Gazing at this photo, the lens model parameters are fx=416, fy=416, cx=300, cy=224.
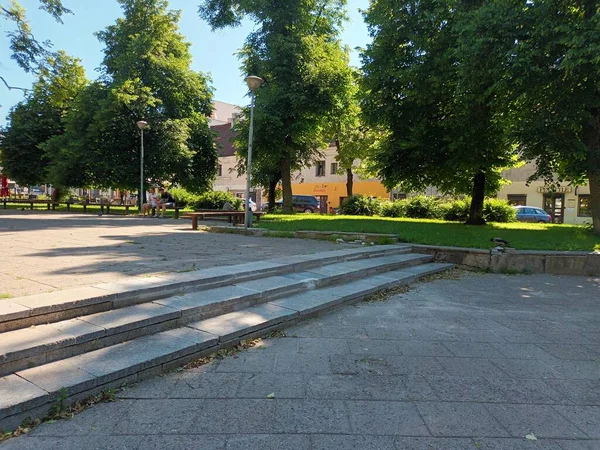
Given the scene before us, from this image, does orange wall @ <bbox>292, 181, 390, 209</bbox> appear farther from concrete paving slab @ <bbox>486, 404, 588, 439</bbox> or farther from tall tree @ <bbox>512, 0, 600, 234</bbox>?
concrete paving slab @ <bbox>486, 404, 588, 439</bbox>

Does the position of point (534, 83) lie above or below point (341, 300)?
above

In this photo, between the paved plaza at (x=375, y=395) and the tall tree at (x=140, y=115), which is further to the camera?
the tall tree at (x=140, y=115)

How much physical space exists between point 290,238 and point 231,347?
27.0 ft

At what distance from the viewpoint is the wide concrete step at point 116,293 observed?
3.71 meters

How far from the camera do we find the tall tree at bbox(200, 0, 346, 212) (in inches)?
828

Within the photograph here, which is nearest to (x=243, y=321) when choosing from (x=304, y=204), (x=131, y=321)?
(x=131, y=321)

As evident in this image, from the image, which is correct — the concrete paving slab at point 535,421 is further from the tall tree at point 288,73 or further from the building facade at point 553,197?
the building facade at point 553,197

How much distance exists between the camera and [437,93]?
15.7 meters

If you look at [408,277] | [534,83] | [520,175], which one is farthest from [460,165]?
[520,175]

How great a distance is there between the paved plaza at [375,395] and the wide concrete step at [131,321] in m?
0.65

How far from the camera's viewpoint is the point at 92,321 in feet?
12.8

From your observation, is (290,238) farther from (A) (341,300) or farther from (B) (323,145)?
(B) (323,145)

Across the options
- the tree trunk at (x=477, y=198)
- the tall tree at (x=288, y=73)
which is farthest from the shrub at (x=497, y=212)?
the tall tree at (x=288, y=73)

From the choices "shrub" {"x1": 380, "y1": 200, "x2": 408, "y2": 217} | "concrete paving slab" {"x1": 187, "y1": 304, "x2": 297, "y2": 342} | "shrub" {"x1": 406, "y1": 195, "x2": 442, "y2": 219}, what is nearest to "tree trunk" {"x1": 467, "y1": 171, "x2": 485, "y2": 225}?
"shrub" {"x1": 406, "y1": 195, "x2": 442, "y2": 219}
